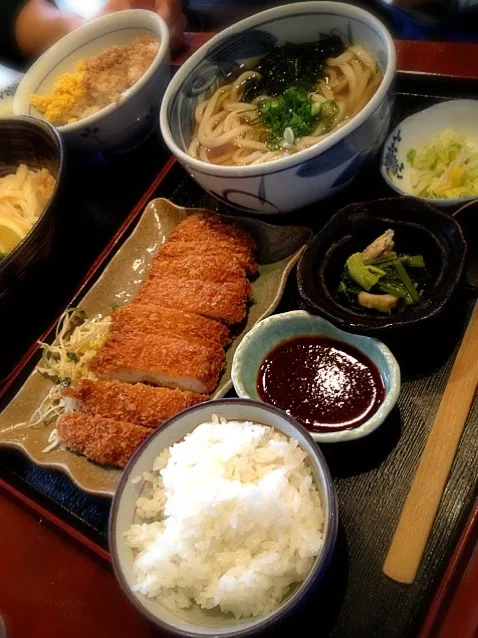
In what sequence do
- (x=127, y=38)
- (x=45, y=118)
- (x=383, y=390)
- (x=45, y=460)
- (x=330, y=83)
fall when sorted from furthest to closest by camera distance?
(x=127, y=38), (x=45, y=118), (x=330, y=83), (x=45, y=460), (x=383, y=390)

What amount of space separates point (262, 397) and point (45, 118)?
1768 mm

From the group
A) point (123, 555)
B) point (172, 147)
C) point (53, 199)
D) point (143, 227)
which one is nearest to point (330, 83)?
point (172, 147)

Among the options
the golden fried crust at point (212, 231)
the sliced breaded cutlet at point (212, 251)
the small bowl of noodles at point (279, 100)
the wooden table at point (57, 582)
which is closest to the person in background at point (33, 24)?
the small bowl of noodles at point (279, 100)

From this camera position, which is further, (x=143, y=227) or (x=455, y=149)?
(x=143, y=227)

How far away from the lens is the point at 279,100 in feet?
7.60

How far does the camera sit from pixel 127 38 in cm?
293

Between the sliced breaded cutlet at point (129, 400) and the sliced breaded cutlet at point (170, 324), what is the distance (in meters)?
0.20

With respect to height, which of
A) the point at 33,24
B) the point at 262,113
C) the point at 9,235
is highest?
the point at 33,24

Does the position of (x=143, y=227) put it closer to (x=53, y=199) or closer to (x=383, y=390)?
(x=53, y=199)

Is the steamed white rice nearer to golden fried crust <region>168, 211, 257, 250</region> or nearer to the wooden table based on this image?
the wooden table

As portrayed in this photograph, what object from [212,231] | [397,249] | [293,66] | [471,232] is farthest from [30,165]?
[471,232]

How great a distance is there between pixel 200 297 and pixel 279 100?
0.88 meters

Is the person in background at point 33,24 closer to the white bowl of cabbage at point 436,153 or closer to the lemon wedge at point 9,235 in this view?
the lemon wedge at point 9,235

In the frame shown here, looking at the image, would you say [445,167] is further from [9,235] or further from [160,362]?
[9,235]
